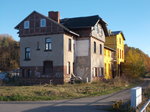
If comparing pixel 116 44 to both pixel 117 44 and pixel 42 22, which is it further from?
pixel 42 22

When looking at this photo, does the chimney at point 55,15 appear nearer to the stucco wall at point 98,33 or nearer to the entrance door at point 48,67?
the stucco wall at point 98,33

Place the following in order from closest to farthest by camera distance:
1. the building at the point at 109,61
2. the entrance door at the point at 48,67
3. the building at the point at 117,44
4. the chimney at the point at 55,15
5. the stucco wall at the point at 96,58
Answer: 1. the entrance door at the point at 48,67
2. the chimney at the point at 55,15
3. the stucco wall at the point at 96,58
4. the building at the point at 109,61
5. the building at the point at 117,44

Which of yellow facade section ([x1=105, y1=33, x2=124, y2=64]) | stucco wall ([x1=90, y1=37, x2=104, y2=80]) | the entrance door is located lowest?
the entrance door

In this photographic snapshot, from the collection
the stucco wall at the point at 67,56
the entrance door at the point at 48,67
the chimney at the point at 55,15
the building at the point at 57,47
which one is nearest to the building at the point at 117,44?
the building at the point at 57,47

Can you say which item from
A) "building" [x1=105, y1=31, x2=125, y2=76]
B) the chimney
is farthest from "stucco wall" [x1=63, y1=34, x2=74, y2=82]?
"building" [x1=105, y1=31, x2=125, y2=76]

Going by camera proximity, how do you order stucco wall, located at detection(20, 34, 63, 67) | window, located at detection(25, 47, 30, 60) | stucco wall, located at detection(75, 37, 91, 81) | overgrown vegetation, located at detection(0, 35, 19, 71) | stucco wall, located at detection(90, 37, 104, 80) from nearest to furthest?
stucco wall, located at detection(20, 34, 63, 67) → window, located at detection(25, 47, 30, 60) → stucco wall, located at detection(75, 37, 91, 81) → stucco wall, located at detection(90, 37, 104, 80) → overgrown vegetation, located at detection(0, 35, 19, 71)

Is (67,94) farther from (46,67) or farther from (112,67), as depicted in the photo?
(112,67)

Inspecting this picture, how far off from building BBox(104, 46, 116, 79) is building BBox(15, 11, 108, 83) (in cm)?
747

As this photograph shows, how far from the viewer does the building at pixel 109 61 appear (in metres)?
43.6

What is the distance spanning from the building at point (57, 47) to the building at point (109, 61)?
24.5ft

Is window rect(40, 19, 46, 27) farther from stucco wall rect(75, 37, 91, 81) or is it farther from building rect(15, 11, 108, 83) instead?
stucco wall rect(75, 37, 91, 81)

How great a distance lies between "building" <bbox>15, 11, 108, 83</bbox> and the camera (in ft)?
102

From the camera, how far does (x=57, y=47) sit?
3123cm

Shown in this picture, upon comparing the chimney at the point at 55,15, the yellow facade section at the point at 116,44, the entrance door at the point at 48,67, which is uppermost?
the chimney at the point at 55,15
